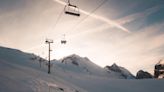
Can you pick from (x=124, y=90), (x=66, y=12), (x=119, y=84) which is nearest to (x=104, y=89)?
(x=124, y=90)

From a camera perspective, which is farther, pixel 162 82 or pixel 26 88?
pixel 162 82

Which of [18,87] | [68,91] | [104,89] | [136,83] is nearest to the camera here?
[18,87]

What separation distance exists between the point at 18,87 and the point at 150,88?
51.3m

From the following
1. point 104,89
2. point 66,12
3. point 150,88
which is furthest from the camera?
point 150,88

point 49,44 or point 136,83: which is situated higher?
point 49,44

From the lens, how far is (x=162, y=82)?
8862 centimetres

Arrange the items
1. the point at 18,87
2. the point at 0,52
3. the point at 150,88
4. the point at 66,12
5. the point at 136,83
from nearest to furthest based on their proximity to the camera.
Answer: the point at 66,12 → the point at 18,87 → the point at 150,88 → the point at 136,83 → the point at 0,52

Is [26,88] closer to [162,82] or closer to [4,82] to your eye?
[4,82]

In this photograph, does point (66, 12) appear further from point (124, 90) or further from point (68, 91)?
point (124, 90)

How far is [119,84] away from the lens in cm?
8312

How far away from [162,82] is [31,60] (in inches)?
2481

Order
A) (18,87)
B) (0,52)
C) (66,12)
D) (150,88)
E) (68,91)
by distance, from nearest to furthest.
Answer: (66,12) → (18,87) → (68,91) → (150,88) → (0,52)

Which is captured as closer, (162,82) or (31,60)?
(162,82)

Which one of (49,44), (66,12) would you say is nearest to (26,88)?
(66,12)
